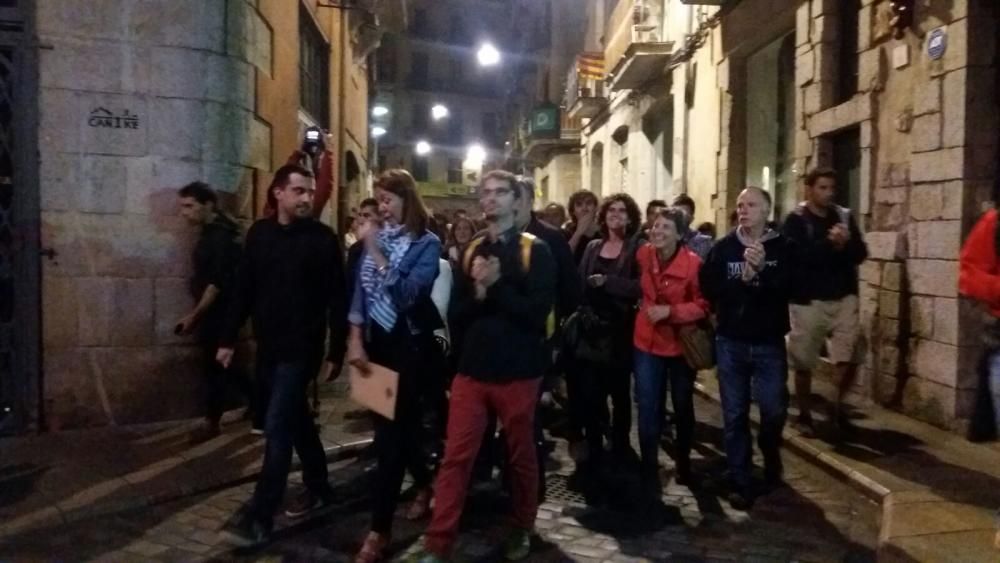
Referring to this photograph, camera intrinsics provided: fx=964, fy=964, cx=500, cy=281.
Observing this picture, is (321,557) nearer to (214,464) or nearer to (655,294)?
(214,464)

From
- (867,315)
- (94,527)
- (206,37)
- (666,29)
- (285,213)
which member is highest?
(666,29)

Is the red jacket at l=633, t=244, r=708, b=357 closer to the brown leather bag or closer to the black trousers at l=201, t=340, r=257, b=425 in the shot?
the brown leather bag

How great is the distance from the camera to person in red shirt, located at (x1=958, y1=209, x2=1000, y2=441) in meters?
4.04

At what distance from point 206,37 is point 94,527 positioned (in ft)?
12.2

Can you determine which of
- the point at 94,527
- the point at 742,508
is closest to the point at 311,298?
the point at 94,527

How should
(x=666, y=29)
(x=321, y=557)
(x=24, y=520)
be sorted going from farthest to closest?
(x=666, y=29), (x=24, y=520), (x=321, y=557)

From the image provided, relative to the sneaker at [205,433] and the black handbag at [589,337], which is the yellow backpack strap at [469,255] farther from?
the sneaker at [205,433]

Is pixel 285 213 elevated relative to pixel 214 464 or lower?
elevated

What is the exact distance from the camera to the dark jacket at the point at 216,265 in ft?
21.5

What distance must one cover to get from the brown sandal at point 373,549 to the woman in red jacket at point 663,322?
1.86 metres

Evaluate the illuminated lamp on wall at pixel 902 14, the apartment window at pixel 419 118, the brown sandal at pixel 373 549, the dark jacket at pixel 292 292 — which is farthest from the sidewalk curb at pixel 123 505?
the apartment window at pixel 419 118

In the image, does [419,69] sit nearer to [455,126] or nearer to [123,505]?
[455,126]

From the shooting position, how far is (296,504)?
17.0 feet

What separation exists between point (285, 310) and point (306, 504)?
1.22 metres
